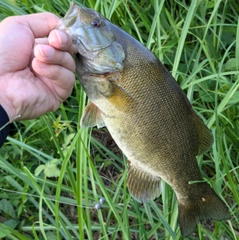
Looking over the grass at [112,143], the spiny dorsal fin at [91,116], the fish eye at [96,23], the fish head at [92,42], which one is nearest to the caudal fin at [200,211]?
the grass at [112,143]

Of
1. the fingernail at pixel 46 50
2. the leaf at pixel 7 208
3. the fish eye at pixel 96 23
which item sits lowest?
the leaf at pixel 7 208

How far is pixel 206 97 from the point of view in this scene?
2312mm

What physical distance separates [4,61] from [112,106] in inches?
16.6

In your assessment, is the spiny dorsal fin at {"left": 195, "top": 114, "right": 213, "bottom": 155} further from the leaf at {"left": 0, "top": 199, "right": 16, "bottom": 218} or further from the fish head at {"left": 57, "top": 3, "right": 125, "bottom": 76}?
the leaf at {"left": 0, "top": 199, "right": 16, "bottom": 218}

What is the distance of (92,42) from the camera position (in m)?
1.50

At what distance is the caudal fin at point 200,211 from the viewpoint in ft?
5.47

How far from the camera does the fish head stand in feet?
4.90

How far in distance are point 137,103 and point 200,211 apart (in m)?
0.48

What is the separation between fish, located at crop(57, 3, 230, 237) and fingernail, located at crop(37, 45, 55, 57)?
10 cm

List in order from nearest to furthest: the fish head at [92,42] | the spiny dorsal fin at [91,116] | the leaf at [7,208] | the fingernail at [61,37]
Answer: the fingernail at [61,37]
the fish head at [92,42]
the spiny dorsal fin at [91,116]
the leaf at [7,208]

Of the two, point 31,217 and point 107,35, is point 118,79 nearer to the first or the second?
point 107,35

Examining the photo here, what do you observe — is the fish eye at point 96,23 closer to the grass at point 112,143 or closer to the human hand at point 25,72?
the human hand at point 25,72


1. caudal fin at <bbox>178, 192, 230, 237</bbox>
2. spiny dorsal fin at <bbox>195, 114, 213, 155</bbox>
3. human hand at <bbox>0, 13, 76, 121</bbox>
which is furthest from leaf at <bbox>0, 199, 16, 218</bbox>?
spiny dorsal fin at <bbox>195, 114, 213, 155</bbox>

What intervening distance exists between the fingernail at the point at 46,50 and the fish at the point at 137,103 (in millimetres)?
102
